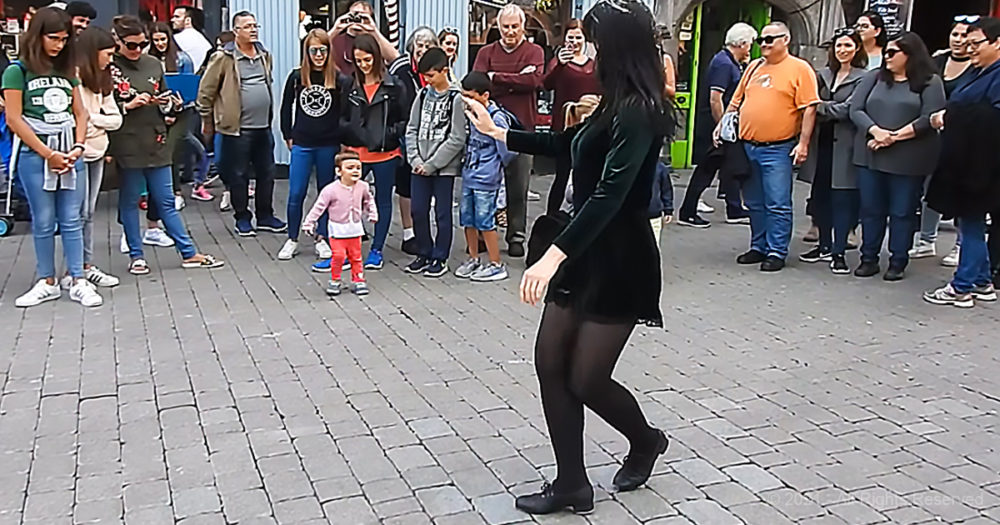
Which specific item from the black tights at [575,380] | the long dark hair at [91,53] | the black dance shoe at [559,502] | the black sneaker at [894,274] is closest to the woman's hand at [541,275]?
the black tights at [575,380]

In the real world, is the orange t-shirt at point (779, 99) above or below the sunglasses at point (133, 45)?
below

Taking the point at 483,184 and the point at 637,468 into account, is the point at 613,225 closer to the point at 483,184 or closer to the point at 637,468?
the point at 637,468

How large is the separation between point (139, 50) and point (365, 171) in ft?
6.11

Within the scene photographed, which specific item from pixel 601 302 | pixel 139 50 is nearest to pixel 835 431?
pixel 601 302

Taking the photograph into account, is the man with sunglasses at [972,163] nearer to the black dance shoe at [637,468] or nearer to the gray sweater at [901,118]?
the gray sweater at [901,118]

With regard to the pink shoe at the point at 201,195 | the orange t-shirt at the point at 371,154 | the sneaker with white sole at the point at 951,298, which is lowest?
the sneaker with white sole at the point at 951,298

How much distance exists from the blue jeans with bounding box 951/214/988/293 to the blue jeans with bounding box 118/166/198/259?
5573 millimetres

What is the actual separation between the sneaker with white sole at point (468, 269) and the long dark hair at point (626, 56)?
3.96 metres

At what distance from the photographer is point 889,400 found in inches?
185

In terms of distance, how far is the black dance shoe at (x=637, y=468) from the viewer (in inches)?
142

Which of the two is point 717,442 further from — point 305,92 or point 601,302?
point 305,92

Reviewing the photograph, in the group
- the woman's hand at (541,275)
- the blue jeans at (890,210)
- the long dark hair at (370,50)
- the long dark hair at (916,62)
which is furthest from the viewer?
the long dark hair at (370,50)

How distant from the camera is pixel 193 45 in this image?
9719 mm

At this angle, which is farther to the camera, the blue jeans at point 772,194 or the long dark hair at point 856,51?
the long dark hair at point 856,51
